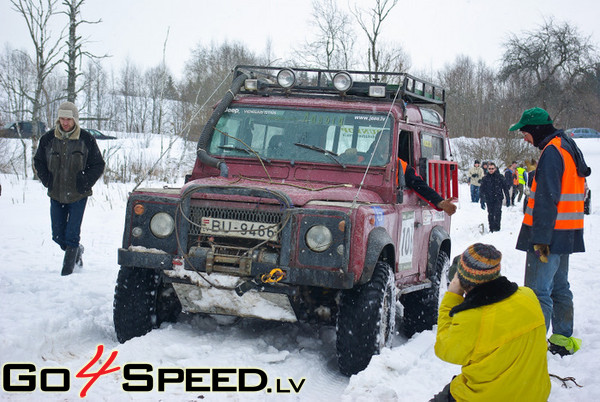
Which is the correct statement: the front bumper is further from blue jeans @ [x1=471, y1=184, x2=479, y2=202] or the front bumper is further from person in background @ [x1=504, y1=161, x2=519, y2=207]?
blue jeans @ [x1=471, y1=184, x2=479, y2=202]

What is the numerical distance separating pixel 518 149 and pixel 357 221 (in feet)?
98.2

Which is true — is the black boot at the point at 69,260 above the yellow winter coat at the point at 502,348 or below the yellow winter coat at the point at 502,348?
below

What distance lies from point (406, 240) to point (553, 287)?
133 centimetres

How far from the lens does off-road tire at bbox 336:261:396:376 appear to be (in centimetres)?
443

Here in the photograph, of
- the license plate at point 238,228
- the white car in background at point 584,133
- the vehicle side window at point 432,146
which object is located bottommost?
the license plate at point 238,228

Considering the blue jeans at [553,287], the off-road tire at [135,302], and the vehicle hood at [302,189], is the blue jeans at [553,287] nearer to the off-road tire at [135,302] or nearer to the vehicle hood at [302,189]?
the vehicle hood at [302,189]

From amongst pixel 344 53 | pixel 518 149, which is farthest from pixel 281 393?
pixel 518 149

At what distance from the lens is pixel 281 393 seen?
4.00 m

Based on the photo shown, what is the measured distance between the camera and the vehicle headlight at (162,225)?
4707 millimetres

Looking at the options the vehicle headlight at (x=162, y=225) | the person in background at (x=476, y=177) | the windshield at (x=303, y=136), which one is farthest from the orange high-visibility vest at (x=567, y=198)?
the person in background at (x=476, y=177)

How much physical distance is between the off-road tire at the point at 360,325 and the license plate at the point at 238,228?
0.75m

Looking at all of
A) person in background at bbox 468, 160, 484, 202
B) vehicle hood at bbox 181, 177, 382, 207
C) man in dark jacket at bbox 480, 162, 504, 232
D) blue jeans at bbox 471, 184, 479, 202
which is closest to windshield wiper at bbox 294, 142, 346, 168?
vehicle hood at bbox 181, 177, 382, 207

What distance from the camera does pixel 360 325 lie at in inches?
175

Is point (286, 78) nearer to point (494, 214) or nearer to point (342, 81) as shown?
point (342, 81)
